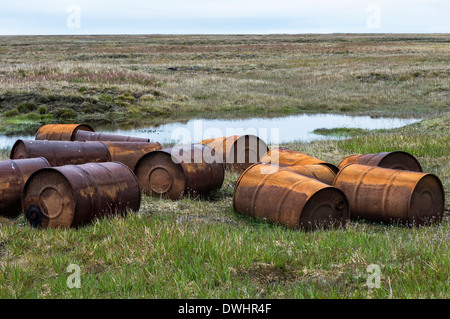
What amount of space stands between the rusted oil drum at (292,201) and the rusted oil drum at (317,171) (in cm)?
60

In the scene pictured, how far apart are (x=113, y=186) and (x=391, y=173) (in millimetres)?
4110

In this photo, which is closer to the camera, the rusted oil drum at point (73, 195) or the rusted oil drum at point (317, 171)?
the rusted oil drum at point (73, 195)

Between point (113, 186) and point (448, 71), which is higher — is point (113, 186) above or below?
below

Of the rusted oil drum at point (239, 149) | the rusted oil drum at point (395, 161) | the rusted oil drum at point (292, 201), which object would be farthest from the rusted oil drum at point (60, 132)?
the rusted oil drum at point (395, 161)

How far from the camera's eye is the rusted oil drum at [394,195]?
23.0 ft

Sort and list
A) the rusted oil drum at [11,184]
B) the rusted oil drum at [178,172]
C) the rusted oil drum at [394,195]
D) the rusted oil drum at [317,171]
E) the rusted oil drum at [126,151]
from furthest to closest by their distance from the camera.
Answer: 1. the rusted oil drum at [126,151]
2. the rusted oil drum at [178,172]
3. the rusted oil drum at [317,171]
4. the rusted oil drum at [11,184]
5. the rusted oil drum at [394,195]

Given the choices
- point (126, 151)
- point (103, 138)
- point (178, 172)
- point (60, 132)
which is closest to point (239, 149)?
point (178, 172)

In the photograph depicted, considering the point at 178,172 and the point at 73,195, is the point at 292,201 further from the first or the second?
the point at 73,195

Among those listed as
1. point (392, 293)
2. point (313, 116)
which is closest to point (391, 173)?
point (392, 293)

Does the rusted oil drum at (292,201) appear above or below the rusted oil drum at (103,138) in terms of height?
below

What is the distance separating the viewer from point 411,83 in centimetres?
3300

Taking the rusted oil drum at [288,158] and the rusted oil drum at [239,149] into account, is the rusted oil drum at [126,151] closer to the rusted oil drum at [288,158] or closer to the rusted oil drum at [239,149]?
the rusted oil drum at [239,149]

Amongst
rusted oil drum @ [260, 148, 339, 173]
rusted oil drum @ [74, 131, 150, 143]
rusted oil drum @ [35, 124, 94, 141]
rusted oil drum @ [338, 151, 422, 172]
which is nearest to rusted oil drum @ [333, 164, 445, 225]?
rusted oil drum @ [338, 151, 422, 172]
